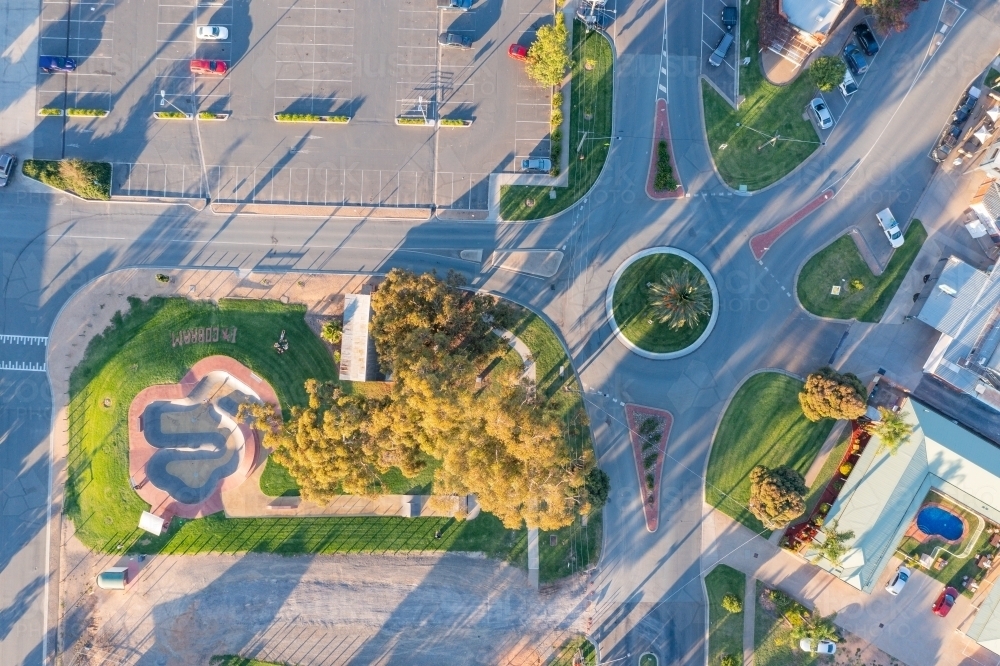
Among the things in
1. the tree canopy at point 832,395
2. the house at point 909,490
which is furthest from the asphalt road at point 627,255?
the house at point 909,490

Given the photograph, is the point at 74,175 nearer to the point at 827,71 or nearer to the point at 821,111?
the point at 827,71

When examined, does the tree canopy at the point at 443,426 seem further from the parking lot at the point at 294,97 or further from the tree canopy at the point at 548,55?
the tree canopy at the point at 548,55

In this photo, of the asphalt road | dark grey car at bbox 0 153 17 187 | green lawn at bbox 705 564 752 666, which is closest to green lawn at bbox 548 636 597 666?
the asphalt road

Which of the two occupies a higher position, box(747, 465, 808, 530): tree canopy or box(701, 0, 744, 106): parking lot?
box(701, 0, 744, 106): parking lot

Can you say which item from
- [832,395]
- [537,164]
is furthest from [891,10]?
[832,395]

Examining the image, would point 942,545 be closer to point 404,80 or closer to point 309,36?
point 404,80

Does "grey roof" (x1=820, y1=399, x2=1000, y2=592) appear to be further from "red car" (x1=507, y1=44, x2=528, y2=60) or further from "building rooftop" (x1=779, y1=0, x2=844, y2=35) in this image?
"red car" (x1=507, y1=44, x2=528, y2=60)
